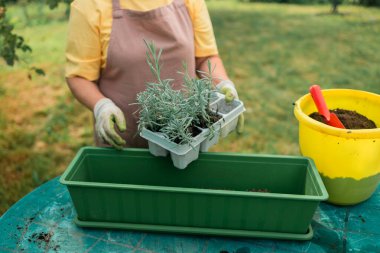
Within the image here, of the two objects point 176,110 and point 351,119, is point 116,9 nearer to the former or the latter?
point 176,110

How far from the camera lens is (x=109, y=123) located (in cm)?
132

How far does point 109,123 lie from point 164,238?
1.31ft

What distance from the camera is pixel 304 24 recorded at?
6047 millimetres

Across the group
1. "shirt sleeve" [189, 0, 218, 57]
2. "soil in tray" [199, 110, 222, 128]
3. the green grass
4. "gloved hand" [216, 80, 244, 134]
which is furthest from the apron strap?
the green grass

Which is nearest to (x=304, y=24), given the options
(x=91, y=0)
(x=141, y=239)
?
(x=91, y=0)

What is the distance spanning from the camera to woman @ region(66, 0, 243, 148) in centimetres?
147

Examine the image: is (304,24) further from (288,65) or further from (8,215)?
(8,215)

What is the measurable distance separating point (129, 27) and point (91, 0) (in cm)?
16

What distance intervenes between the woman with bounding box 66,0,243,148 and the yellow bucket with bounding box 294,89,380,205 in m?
0.32

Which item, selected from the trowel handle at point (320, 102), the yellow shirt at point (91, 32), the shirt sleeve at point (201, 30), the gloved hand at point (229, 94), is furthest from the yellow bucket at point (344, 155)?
the yellow shirt at point (91, 32)

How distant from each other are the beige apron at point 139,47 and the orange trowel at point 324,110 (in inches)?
20.7

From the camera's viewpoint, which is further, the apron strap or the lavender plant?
the apron strap

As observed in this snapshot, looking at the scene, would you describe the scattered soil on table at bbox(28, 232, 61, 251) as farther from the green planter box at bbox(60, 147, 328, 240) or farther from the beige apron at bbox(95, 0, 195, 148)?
the beige apron at bbox(95, 0, 195, 148)

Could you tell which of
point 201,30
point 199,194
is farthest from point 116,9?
point 199,194
